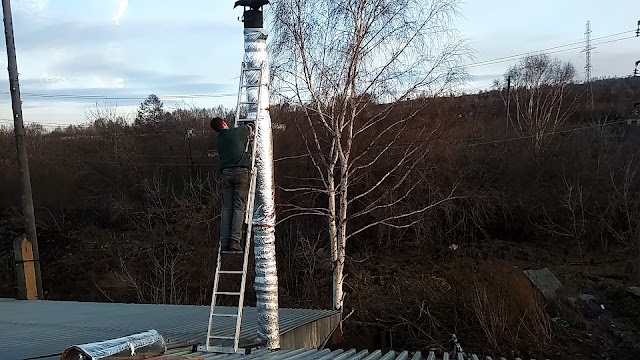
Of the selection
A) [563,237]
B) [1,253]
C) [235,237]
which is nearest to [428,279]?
[563,237]

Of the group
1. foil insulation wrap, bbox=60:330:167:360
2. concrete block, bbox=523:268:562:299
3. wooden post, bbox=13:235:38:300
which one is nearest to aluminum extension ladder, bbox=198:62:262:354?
foil insulation wrap, bbox=60:330:167:360

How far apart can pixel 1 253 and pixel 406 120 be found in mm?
19714

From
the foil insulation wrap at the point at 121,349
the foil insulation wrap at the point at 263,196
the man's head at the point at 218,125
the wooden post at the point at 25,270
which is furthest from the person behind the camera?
the wooden post at the point at 25,270

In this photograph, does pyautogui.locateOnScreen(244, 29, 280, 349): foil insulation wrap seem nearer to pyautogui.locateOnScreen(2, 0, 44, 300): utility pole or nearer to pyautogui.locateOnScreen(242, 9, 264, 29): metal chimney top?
pyautogui.locateOnScreen(242, 9, 264, 29): metal chimney top

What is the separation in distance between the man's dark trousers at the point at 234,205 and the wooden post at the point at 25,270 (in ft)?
31.7

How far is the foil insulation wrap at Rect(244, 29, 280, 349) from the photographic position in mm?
6891

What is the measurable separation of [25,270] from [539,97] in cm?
2783

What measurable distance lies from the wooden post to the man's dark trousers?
9660mm

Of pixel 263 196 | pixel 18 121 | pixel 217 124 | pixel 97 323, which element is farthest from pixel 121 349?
pixel 18 121

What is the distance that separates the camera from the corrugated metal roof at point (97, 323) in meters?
6.90

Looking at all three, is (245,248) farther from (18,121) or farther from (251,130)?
(18,121)

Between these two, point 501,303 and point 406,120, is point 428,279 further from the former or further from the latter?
point 406,120

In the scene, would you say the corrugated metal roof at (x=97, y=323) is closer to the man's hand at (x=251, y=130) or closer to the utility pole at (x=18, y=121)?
the man's hand at (x=251, y=130)

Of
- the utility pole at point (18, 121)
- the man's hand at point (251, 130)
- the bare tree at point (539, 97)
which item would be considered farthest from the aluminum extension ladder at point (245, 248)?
the bare tree at point (539, 97)
